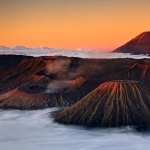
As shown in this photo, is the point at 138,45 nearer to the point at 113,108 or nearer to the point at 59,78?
the point at 59,78

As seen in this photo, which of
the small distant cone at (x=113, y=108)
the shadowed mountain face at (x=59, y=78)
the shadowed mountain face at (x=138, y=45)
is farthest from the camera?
the shadowed mountain face at (x=138, y=45)

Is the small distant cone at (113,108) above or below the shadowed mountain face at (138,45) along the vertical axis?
below

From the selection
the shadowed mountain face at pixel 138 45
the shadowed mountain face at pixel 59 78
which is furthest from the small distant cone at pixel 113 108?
the shadowed mountain face at pixel 138 45

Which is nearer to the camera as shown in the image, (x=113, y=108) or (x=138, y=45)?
(x=113, y=108)

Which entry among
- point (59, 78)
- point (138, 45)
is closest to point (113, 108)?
point (59, 78)

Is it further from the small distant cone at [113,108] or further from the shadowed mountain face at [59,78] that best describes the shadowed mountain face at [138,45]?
the small distant cone at [113,108]

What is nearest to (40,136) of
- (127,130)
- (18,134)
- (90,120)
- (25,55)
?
(18,134)
